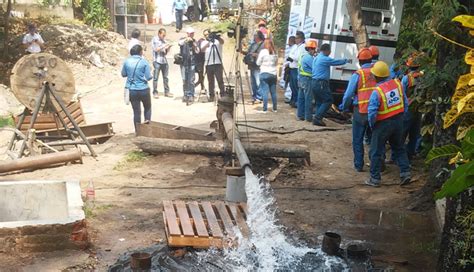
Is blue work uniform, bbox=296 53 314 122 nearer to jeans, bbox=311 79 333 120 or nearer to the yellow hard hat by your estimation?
jeans, bbox=311 79 333 120

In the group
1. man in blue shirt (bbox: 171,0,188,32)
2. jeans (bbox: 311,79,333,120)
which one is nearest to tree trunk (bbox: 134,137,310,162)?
jeans (bbox: 311,79,333,120)

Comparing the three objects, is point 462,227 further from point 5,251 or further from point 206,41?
point 206,41

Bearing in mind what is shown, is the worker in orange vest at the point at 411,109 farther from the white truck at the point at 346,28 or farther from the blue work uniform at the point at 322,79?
the white truck at the point at 346,28

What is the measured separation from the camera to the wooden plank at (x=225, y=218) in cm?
538

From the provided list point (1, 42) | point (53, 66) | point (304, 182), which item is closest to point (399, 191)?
point (304, 182)

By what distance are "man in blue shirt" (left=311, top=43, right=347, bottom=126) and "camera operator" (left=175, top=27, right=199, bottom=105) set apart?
4.30 m

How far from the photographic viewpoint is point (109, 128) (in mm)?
10430

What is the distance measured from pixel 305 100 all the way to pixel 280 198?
4.74 m

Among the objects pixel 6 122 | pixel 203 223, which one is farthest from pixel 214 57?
pixel 203 223

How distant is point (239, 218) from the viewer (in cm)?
574

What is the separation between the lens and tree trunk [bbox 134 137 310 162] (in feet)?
26.8

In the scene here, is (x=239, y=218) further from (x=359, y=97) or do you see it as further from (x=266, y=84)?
(x=266, y=84)

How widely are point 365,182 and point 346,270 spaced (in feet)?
9.52

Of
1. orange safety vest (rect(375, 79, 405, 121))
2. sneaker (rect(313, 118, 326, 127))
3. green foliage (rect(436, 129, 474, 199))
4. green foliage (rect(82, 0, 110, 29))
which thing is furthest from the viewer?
green foliage (rect(82, 0, 110, 29))
